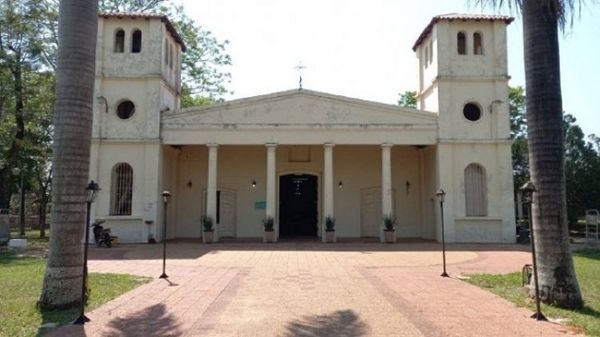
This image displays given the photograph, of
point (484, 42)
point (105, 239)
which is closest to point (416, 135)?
point (484, 42)

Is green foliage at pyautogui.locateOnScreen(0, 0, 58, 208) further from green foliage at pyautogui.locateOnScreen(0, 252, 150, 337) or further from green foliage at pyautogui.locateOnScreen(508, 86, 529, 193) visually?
green foliage at pyautogui.locateOnScreen(508, 86, 529, 193)

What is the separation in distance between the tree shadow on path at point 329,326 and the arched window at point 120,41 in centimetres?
1764

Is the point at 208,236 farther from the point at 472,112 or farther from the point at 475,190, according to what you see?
the point at 472,112

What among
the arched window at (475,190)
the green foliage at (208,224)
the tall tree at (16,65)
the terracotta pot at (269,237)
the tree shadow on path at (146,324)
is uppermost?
the tall tree at (16,65)

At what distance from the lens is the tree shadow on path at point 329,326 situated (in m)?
6.55

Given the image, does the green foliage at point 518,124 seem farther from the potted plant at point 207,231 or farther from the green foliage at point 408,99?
the potted plant at point 207,231

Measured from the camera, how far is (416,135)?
21297mm

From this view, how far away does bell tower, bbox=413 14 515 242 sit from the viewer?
68.5 ft

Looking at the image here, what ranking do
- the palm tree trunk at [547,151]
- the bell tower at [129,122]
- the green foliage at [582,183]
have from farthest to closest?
the green foliage at [582,183] → the bell tower at [129,122] → the palm tree trunk at [547,151]

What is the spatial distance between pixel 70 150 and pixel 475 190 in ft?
56.4

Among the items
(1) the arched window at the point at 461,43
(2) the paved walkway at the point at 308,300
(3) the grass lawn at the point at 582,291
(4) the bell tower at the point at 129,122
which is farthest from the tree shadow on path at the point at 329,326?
(1) the arched window at the point at 461,43

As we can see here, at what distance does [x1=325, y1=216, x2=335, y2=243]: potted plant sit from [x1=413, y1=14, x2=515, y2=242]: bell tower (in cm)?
455

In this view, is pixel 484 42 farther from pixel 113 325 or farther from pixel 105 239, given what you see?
pixel 113 325

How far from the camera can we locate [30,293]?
9234mm
